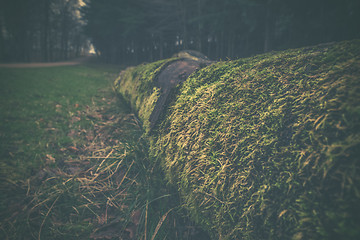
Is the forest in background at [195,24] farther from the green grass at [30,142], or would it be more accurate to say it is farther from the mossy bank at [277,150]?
the green grass at [30,142]

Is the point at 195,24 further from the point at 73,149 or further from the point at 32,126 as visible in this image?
the point at 73,149

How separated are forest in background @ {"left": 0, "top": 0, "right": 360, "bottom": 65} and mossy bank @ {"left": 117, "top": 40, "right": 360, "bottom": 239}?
0.66m

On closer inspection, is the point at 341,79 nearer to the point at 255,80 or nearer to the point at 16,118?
the point at 255,80

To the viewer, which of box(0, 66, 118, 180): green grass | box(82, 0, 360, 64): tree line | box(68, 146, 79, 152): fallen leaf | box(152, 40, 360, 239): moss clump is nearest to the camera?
box(152, 40, 360, 239): moss clump

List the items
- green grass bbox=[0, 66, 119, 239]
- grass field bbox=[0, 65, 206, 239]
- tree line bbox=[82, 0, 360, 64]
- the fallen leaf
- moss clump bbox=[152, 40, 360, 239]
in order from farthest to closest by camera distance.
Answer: tree line bbox=[82, 0, 360, 64]
the fallen leaf
green grass bbox=[0, 66, 119, 239]
grass field bbox=[0, 65, 206, 239]
moss clump bbox=[152, 40, 360, 239]

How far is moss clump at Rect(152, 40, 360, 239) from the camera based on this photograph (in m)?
0.72

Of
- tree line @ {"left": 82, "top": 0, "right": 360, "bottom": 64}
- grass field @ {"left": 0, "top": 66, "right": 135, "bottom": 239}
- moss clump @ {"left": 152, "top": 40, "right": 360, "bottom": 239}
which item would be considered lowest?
grass field @ {"left": 0, "top": 66, "right": 135, "bottom": 239}

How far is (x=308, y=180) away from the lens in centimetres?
79

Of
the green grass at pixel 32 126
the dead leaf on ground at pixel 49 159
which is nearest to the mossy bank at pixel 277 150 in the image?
the dead leaf on ground at pixel 49 159

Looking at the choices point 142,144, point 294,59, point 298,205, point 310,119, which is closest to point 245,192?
point 298,205

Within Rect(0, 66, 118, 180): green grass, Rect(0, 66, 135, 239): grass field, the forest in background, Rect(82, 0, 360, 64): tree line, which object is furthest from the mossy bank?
Rect(0, 66, 118, 180): green grass

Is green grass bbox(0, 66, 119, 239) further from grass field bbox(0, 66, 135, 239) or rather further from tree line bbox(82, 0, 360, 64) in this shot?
tree line bbox(82, 0, 360, 64)

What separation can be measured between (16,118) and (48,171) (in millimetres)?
2865

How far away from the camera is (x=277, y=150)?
0.96 meters
